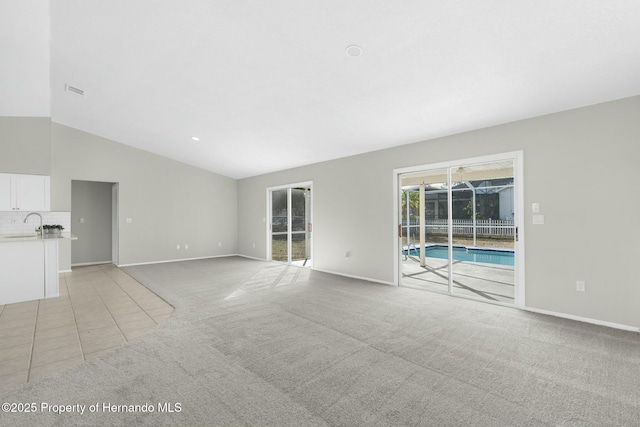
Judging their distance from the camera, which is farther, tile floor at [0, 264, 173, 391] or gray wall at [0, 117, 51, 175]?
gray wall at [0, 117, 51, 175]

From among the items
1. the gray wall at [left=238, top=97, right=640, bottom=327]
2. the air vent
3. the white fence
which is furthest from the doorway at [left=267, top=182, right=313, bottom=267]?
the air vent

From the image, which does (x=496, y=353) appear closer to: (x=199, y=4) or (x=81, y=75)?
(x=199, y=4)

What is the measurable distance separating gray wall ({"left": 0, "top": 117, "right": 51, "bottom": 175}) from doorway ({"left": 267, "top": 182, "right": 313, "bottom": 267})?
4768mm

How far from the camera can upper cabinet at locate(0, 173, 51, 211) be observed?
540 centimetres

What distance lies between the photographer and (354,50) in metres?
2.96

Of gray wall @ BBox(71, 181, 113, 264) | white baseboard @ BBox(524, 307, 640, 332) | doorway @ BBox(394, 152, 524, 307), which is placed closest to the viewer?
white baseboard @ BBox(524, 307, 640, 332)

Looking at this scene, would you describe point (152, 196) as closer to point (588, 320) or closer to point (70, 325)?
point (70, 325)

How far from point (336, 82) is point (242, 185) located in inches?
255

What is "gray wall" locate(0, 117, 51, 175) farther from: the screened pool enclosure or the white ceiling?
the screened pool enclosure

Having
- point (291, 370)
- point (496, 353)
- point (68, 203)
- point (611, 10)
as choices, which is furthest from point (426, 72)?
point (68, 203)

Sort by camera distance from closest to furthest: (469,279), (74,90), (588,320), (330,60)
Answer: (330,60) → (588,320) → (74,90) → (469,279)

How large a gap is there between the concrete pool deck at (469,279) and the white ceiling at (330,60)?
2.57 meters

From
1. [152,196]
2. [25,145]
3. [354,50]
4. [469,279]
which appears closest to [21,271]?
[25,145]

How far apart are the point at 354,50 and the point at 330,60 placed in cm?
32
